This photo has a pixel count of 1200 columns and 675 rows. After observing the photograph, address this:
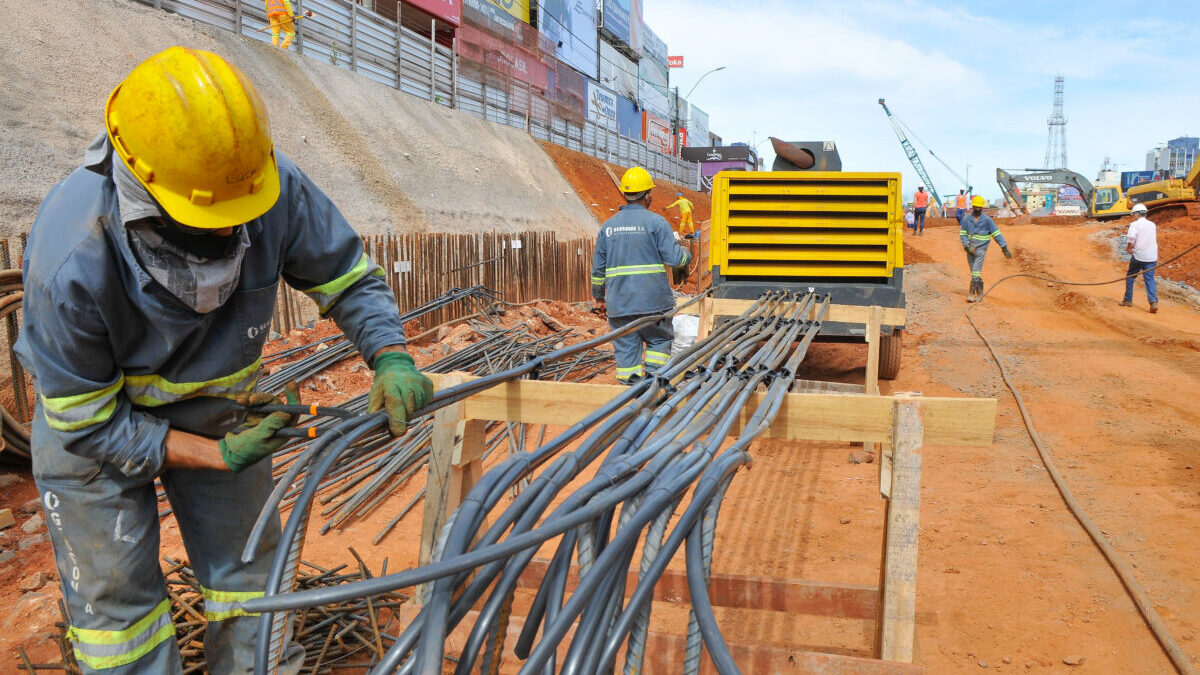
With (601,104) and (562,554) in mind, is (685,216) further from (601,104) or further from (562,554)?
(601,104)

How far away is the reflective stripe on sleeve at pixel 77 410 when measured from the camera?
5.91 ft

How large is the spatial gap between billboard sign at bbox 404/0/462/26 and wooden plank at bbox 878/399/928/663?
23397 mm

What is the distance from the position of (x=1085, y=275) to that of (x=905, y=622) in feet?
61.9

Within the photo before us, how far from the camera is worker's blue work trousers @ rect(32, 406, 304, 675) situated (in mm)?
1943

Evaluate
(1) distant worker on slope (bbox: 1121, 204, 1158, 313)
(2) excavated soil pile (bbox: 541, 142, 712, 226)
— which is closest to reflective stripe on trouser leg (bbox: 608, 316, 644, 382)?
(1) distant worker on slope (bbox: 1121, 204, 1158, 313)

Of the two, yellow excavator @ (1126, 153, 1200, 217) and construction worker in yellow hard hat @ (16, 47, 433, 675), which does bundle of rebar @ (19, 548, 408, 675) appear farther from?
yellow excavator @ (1126, 153, 1200, 217)

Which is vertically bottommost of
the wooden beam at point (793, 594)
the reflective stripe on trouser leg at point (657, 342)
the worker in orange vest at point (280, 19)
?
the wooden beam at point (793, 594)

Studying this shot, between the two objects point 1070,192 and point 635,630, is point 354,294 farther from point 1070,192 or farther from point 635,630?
point 1070,192

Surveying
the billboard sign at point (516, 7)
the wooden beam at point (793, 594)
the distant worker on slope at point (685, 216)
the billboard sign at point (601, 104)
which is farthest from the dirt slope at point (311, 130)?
the billboard sign at point (601, 104)

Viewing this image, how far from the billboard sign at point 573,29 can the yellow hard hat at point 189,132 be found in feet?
106

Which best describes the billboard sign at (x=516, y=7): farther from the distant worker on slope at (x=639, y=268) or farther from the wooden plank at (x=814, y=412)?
the wooden plank at (x=814, y=412)

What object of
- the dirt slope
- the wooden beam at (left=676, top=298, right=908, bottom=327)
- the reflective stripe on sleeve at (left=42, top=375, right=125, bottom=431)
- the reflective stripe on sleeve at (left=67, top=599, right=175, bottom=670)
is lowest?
the reflective stripe on sleeve at (left=67, top=599, right=175, bottom=670)

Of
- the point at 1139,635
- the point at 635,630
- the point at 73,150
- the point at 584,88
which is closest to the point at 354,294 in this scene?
the point at 635,630

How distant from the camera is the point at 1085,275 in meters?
17.6
